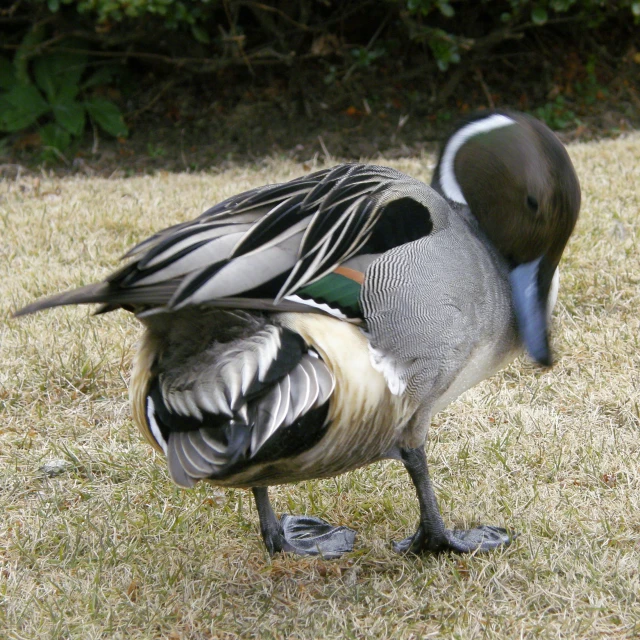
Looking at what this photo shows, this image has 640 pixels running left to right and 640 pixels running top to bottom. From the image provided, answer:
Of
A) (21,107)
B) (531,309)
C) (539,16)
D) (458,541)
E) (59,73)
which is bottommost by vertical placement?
(21,107)

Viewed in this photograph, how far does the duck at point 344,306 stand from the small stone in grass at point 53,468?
2.65ft

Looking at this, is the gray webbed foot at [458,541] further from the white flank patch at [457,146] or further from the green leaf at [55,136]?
the green leaf at [55,136]

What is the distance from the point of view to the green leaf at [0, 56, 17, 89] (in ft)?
23.1

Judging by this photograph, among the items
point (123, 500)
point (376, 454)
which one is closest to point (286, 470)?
point (376, 454)

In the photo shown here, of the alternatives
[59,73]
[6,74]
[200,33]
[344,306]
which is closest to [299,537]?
[344,306]

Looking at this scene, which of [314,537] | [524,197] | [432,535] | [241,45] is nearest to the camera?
[524,197]

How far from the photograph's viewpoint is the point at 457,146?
2223 mm

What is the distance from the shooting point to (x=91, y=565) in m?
2.19

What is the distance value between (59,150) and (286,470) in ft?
18.9

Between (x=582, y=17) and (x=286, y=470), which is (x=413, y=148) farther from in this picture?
(x=286, y=470)

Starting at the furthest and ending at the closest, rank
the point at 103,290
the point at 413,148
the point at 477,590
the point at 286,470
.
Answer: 1. the point at 413,148
2. the point at 477,590
3. the point at 286,470
4. the point at 103,290

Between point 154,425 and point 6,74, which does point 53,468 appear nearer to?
point 154,425

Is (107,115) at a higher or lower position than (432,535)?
lower

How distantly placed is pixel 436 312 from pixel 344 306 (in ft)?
Answer: 0.68
